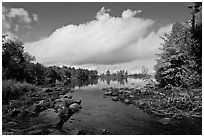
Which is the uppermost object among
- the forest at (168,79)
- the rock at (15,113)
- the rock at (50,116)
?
the forest at (168,79)

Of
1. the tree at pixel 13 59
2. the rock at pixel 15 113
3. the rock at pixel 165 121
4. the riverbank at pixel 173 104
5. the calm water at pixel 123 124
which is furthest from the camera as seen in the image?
the tree at pixel 13 59

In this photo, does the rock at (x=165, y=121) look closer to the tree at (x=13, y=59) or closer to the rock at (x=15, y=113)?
the rock at (x=15, y=113)

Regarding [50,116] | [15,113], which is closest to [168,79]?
[50,116]

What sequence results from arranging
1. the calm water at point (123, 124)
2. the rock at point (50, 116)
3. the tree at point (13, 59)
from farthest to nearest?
1. the tree at point (13, 59)
2. the rock at point (50, 116)
3. the calm water at point (123, 124)

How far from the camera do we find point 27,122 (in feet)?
49.4

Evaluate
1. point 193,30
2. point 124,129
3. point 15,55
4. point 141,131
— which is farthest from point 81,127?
point 15,55

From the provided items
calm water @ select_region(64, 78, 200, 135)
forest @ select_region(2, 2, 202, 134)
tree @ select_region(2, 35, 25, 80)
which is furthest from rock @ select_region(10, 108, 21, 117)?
tree @ select_region(2, 35, 25, 80)

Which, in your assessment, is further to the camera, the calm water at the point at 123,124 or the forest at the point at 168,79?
the calm water at the point at 123,124

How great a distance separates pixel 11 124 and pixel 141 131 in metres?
8.05

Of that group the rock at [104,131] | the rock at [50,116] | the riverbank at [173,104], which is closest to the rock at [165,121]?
the riverbank at [173,104]

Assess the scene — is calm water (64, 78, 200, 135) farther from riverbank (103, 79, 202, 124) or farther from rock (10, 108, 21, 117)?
rock (10, 108, 21, 117)

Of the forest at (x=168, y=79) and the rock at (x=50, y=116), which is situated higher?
the forest at (x=168, y=79)

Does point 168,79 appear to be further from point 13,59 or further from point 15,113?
point 13,59

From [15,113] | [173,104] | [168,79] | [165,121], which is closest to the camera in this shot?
[165,121]
